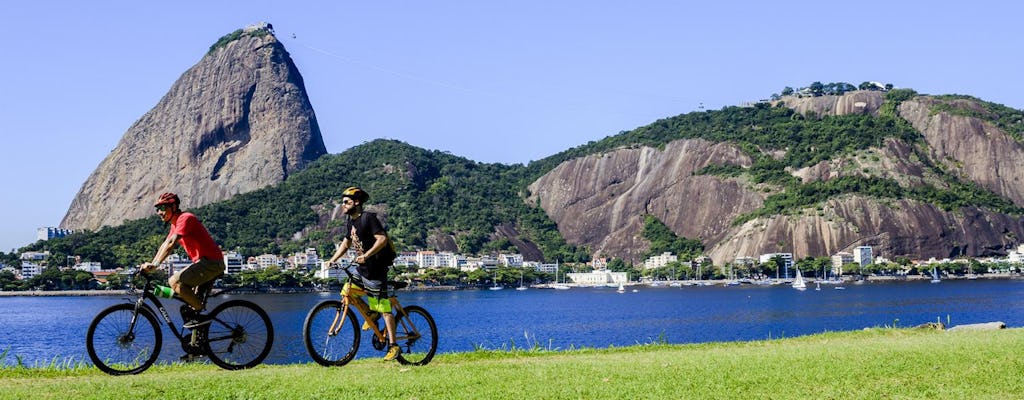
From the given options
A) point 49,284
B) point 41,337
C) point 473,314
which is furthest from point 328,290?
point 41,337

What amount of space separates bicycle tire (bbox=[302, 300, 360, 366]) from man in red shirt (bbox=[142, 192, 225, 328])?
135 centimetres

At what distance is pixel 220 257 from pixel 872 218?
203 meters

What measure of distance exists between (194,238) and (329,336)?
7.28 ft

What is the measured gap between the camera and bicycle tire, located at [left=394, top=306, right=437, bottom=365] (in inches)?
513

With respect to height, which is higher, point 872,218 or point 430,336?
point 872,218

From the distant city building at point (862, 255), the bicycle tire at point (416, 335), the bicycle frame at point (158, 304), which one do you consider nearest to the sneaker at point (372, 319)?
the bicycle tire at point (416, 335)

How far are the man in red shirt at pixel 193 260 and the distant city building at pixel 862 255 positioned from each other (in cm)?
19837

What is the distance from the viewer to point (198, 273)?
12.0 metres

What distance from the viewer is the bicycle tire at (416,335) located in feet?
42.8

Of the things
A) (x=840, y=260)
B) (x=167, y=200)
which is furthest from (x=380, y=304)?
(x=840, y=260)

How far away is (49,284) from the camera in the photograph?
17950cm

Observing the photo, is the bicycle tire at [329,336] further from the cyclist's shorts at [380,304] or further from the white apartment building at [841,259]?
Result: the white apartment building at [841,259]

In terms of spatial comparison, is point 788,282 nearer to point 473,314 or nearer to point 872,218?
point 872,218

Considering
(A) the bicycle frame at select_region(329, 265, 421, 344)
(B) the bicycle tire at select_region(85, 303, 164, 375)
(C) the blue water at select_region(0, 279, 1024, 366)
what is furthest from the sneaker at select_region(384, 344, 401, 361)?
(C) the blue water at select_region(0, 279, 1024, 366)
